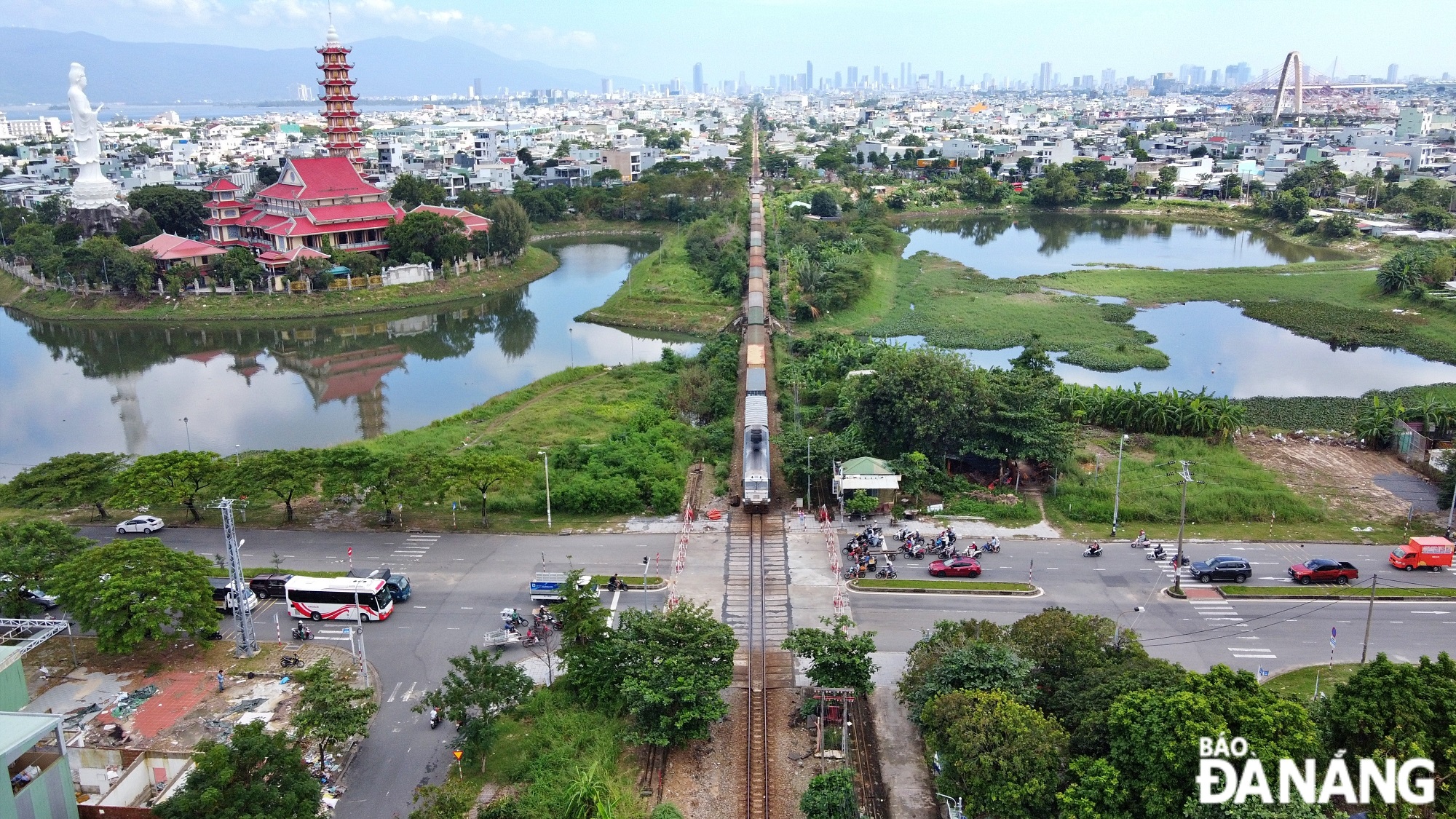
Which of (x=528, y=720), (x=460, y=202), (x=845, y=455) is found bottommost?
(x=528, y=720)

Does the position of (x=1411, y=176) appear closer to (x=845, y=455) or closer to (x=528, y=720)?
(x=845, y=455)

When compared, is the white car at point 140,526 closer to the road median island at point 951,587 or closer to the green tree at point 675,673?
the green tree at point 675,673

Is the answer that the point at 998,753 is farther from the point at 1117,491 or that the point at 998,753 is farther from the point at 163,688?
the point at 163,688

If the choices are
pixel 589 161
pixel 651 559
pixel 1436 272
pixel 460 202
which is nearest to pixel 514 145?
pixel 589 161

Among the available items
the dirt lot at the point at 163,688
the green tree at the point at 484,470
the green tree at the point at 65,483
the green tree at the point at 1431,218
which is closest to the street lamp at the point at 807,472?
the green tree at the point at 484,470

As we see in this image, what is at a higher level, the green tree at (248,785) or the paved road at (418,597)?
the green tree at (248,785)

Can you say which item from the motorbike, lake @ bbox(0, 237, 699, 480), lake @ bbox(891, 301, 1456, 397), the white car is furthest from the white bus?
lake @ bbox(891, 301, 1456, 397)

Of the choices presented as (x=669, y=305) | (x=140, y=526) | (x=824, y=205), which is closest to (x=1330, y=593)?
(x=140, y=526)

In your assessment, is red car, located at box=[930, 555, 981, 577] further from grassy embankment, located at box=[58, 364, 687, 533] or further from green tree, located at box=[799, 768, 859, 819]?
grassy embankment, located at box=[58, 364, 687, 533]
